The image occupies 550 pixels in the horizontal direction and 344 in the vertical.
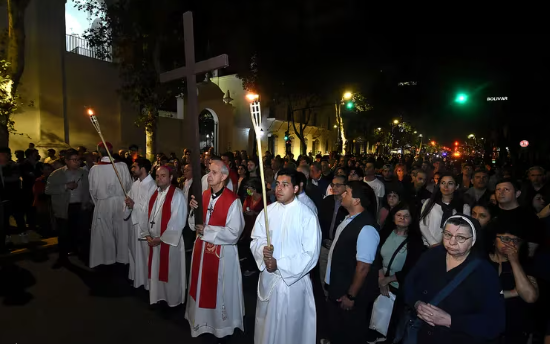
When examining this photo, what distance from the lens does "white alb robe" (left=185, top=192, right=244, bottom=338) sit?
437 cm

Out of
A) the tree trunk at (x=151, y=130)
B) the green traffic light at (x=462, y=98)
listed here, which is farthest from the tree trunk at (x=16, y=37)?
the green traffic light at (x=462, y=98)

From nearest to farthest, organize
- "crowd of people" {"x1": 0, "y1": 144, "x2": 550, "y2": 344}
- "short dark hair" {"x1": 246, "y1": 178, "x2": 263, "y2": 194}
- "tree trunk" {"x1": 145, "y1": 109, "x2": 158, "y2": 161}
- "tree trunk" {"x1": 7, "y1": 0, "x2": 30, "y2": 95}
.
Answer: "crowd of people" {"x1": 0, "y1": 144, "x2": 550, "y2": 344} → "short dark hair" {"x1": 246, "y1": 178, "x2": 263, "y2": 194} → "tree trunk" {"x1": 7, "y1": 0, "x2": 30, "y2": 95} → "tree trunk" {"x1": 145, "y1": 109, "x2": 158, "y2": 161}

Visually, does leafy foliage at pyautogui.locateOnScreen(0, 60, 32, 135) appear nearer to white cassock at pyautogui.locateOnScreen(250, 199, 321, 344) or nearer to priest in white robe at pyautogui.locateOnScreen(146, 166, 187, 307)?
priest in white robe at pyautogui.locateOnScreen(146, 166, 187, 307)

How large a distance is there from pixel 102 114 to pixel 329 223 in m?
15.9

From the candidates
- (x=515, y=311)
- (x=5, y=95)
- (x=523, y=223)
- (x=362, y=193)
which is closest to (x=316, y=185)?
(x=362, y=193)

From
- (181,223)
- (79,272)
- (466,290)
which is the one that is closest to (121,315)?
(181,223)

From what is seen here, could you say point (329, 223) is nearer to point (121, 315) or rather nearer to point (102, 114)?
point (121, 315)

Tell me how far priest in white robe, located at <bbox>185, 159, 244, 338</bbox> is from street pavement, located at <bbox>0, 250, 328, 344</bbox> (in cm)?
27

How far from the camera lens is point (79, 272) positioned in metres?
6.71

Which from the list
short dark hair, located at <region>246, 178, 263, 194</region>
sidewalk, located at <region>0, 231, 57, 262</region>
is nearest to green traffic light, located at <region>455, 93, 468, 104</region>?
short dark hair, located at <region>246, 178, 263, 194</region>

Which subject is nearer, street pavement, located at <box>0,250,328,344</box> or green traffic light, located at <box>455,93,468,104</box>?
street pavement, located at <box>0,250,328,344</box>

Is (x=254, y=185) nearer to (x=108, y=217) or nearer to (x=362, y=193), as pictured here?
(x=108, y=217)

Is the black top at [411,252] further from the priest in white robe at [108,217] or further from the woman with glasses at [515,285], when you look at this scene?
the priest in white robe at [108,217]

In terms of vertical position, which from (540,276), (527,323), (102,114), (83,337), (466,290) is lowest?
(83,337)
